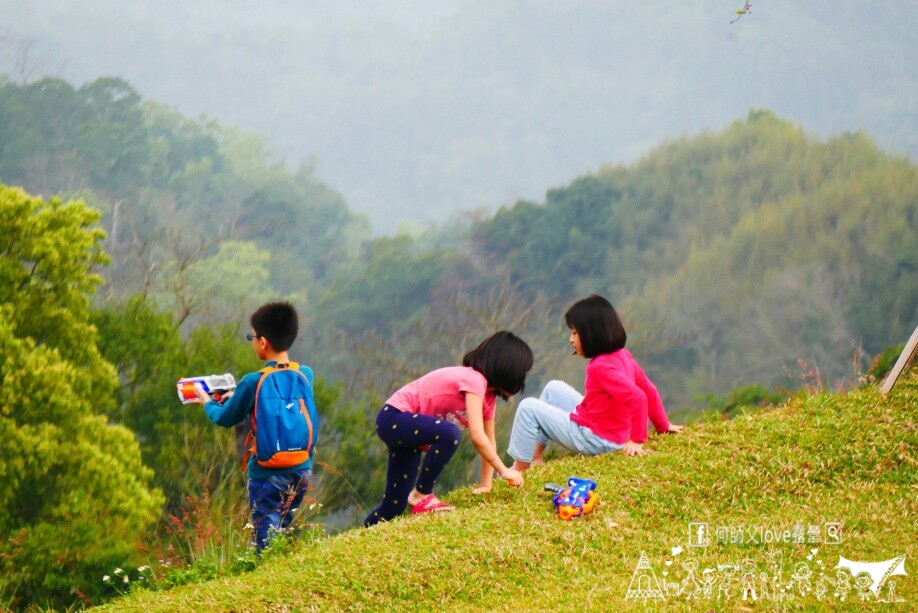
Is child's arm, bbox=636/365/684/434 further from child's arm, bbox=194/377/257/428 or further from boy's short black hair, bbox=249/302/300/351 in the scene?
child's arm, bbox=194/377/257/428

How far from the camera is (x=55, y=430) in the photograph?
1277 cm

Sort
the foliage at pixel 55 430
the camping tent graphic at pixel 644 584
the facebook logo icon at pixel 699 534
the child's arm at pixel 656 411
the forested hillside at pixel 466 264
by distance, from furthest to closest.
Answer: the forested hillside at pixel 466 264
the foliage at pixel 55 430
the child's arm at pixel 656 411
the facebook logo icon at pixel 699 534
the camping tent graphic at pixel 644 584

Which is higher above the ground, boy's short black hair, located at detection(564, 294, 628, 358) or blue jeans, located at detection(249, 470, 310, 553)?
boy's short black hair, located at detection(564, 294, 628, 358)

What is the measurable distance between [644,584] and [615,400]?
1.78 meters

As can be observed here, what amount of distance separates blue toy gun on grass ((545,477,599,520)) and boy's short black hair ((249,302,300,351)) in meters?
1.57

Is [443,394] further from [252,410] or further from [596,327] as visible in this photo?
[596,327]

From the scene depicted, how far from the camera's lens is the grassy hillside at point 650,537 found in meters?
4.75

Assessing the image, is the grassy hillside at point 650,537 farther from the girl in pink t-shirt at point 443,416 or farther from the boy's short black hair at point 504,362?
the boy's short black hair at point 504,362

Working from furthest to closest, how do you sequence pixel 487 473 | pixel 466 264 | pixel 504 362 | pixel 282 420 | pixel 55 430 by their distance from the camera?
1. pixel 466 264
2. pixel 55 430
3. pixel 487 473
4. pixel 504 362
5. pixel 282 420

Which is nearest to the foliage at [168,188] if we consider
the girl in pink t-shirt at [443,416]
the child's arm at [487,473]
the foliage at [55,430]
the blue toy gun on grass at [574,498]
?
the foliage at [55,430]

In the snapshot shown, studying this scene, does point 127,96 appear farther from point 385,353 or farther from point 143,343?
point 143,343

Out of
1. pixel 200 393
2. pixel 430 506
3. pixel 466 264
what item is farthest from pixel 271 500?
pixel 466 264

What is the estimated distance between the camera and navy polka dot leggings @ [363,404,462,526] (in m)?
5.70

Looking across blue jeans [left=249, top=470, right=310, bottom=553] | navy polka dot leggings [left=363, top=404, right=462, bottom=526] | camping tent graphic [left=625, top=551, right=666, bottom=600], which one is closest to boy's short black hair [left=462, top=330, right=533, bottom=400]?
navy polka dot leggings [left=363, top=404, right=462, bottom=526]
